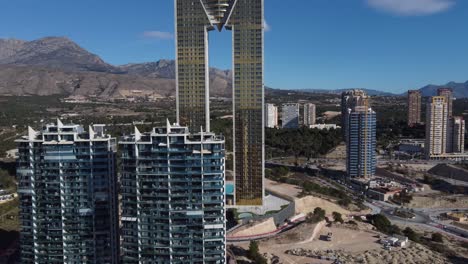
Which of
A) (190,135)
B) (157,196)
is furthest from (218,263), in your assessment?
(190,135)

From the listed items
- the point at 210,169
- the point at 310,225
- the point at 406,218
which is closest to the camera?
the point at 210,169

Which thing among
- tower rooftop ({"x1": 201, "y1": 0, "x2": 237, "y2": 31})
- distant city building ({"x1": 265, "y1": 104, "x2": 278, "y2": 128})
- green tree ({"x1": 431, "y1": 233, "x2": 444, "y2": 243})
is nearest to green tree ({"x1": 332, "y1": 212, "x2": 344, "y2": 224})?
green tree ({"x1": 431, "y1": 233, "x2": 444, "y2": 243})

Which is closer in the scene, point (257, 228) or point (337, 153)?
point (257, 228)

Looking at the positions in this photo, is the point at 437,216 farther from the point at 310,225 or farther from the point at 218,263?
the point at 218,263

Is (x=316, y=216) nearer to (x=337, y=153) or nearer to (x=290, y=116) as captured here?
(x=337, y=153)

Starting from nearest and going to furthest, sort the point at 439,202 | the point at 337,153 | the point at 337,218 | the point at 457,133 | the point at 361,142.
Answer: the point at 337,218
the point at 439,202
the point at 361,142
the point at 457,133
the point at 337,153

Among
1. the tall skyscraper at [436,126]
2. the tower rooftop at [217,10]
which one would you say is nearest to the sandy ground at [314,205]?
the tower rooftop at [217,10]

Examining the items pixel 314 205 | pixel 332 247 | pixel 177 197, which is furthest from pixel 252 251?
pixel 314 205
